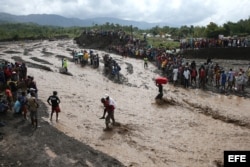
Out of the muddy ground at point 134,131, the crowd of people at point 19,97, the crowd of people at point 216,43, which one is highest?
the crowd of people at point 216,43

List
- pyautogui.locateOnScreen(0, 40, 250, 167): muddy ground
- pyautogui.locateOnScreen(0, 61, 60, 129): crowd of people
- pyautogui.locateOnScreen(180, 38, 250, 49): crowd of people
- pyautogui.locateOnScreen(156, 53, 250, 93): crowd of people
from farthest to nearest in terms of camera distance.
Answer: pyautogui.locateOnScreen(180, 38, 250, 49): crowd of people < pyautogui.locateOnScreen(156, 53, 250, 93): crowd of people < pyautogui.locateOnScreen(0, 61, 60, 129): crowd of people < pyautogui.locateOnScreen(0, 40, 250, 167): muddy ground

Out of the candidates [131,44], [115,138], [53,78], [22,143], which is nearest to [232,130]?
[115,138]

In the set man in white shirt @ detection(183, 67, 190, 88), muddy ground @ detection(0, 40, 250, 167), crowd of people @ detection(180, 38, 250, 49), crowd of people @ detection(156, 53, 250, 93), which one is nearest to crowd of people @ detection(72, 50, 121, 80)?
muddy ground @ detection(0, 40, 250, 167)

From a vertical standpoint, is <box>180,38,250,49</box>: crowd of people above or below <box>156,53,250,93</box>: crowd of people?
above

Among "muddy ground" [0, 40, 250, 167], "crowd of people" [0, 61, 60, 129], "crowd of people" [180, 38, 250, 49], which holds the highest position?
"crowd of people" [180, 38, 250, 49]

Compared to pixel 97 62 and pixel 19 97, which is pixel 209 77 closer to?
pixel 97 62

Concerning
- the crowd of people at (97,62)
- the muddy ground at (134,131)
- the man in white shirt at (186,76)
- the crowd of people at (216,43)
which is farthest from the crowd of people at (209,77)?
the crowd of people at (216,43)

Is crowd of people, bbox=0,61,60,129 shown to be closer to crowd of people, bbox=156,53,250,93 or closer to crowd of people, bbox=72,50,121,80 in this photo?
crowd of people, bbox=72,50,121,80

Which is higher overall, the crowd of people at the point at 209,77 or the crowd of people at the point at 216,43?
the crowd of people at the point at 216,43

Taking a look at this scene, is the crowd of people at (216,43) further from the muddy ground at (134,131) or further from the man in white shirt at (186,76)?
the muddy ground at (134,131)

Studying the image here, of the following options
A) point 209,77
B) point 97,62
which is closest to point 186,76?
point 209,77

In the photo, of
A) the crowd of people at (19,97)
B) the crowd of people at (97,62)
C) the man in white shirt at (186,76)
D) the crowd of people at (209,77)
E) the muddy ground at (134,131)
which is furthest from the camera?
the crowd of people at (97,62)

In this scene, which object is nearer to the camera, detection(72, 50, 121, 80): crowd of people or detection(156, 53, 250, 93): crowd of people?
detection(156, 53, 250, 93): crowd of people

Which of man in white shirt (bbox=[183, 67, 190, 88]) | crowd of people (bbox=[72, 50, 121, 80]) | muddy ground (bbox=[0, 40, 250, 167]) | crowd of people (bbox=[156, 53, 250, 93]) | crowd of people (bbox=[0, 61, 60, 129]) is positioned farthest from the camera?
crowd of people (bbox=[72, 50, 121, 80])
